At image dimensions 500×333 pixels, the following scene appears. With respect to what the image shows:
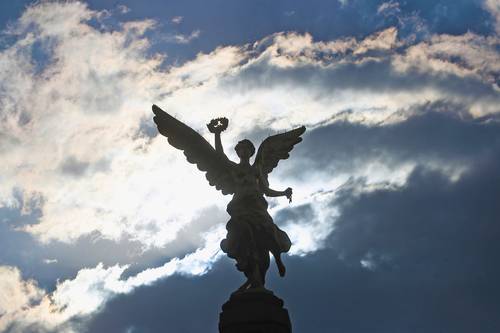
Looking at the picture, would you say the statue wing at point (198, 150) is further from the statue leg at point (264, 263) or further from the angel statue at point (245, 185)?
the statue leg at point (264, 263)

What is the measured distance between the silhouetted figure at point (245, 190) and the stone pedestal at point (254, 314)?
21mm

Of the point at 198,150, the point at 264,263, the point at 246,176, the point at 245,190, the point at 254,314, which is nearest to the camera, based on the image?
the point at 254,314

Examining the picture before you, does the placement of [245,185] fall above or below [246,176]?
below

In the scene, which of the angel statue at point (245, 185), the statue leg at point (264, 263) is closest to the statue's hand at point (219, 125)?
the angel statue at point (245, 185)

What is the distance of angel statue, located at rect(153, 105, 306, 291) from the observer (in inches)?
453

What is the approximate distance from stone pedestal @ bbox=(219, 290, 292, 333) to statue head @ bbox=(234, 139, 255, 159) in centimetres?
333

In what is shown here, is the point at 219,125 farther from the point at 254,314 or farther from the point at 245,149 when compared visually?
the point at 254,314

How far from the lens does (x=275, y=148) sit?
45.3 ft

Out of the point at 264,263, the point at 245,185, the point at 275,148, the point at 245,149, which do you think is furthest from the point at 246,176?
the point at 264,263

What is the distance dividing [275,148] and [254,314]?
4662mm

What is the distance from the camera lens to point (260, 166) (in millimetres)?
12891

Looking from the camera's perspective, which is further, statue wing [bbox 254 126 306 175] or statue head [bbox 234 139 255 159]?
statue wing [bbox 254 126 306 175]

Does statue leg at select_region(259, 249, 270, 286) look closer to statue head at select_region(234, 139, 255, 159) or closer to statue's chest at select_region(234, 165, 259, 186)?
statue's chest at select_region(234, 165, 259, 186)

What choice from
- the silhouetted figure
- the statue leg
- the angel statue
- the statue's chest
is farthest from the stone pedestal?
the statue's chest
